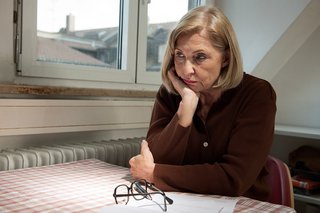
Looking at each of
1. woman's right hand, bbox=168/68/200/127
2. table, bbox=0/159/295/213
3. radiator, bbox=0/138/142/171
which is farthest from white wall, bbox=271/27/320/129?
table, bbox=0/159/295/213

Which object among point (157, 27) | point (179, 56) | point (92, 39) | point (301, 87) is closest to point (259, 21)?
point (301, 87)

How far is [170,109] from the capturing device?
4.45 feet

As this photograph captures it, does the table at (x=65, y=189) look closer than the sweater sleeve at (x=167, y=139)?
Yes

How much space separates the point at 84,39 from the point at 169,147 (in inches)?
40.4

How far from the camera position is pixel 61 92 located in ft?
5.17

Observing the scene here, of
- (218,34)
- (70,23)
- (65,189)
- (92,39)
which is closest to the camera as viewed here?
(65,189)

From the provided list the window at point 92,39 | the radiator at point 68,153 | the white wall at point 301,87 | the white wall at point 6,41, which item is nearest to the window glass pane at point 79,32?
the window at point 92,39

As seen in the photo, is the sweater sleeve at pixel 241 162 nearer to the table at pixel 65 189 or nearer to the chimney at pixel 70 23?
the table at pixel 65 189

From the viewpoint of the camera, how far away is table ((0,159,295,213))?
854 mm

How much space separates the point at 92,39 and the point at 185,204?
134 cm

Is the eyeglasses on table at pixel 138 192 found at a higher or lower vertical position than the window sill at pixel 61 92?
lower

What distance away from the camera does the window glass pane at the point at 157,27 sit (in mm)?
2271

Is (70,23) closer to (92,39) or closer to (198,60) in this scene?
(92,39)

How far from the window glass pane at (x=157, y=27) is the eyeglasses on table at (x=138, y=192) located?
1330mm
